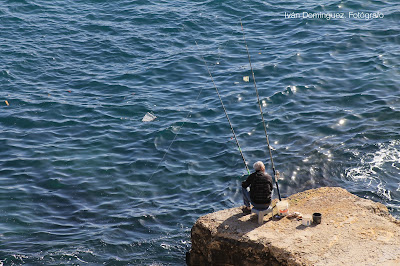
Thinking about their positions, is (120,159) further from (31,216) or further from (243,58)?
(243,58)

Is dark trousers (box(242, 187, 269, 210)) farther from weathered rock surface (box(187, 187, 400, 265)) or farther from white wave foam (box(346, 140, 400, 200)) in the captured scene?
white wave foam (box(346, 140, 400, 200))

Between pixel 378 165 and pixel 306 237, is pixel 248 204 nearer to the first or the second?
pixel 306 237

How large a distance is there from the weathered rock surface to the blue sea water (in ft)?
4.46

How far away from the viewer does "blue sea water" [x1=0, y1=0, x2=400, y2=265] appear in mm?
12000

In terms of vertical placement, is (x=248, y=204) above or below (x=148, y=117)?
above

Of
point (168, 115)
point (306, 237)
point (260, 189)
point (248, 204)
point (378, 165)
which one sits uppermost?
point (260, 189)

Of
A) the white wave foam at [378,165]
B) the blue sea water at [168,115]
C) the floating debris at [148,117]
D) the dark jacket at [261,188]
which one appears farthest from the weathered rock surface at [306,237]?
the floating debris at [148,117]

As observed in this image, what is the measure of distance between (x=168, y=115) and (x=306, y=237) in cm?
782

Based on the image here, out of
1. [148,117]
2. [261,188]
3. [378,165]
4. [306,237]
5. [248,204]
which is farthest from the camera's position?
[148,117]

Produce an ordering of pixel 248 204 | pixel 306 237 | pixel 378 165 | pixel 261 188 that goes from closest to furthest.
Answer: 1. pixel 306 237
2. pixel 261 188
3. pixel 248 204
4. pixel 378 165

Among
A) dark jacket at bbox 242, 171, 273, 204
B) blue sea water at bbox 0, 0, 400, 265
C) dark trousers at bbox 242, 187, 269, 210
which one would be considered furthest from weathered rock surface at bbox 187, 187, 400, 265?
blue sea water at bbox 0, 0, 400, 265

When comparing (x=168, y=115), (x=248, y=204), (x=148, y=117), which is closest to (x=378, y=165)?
(x=248, y=204)

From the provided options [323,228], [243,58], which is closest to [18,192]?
[323,228]

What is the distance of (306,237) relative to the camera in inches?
355
